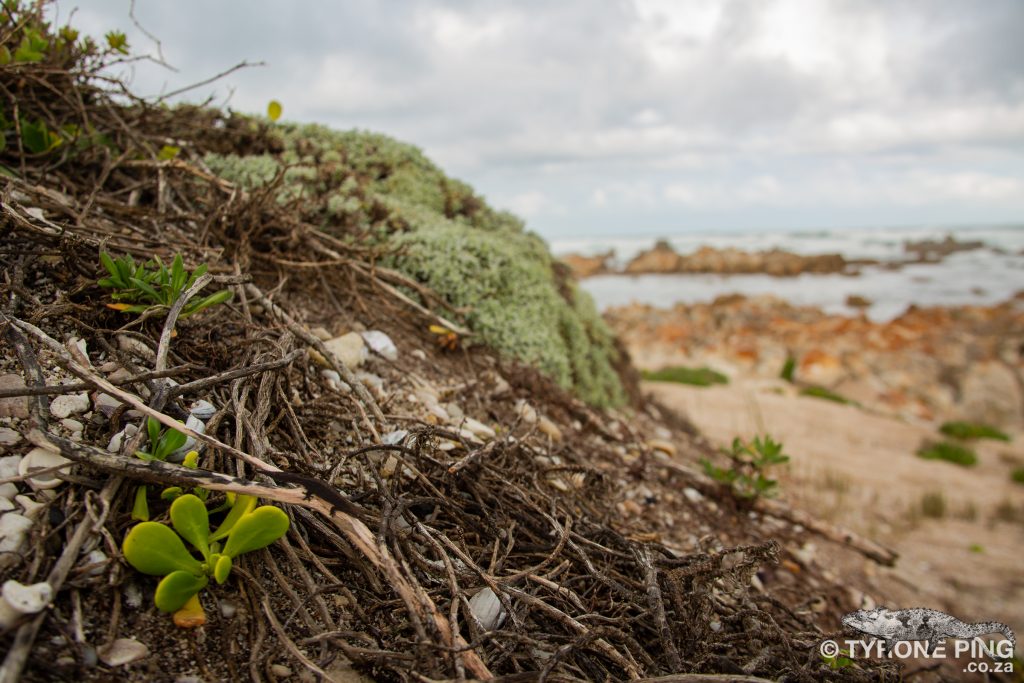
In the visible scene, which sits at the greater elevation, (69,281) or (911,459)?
(69,281)

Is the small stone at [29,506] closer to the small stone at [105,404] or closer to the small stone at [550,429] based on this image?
the small stone at [105,404]

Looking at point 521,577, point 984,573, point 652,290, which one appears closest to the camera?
point 521,577

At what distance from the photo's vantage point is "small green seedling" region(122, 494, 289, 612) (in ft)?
4.15

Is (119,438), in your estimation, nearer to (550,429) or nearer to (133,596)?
(133,596)

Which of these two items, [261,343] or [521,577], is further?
[261,343]

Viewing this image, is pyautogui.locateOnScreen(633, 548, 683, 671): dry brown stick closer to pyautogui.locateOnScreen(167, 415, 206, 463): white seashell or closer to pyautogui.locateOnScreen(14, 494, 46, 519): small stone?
pyautogui.locateOnScreen(167, 415, 206, 463): white seashell

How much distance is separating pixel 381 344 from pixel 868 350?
16.8 meters

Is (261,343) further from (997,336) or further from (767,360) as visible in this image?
(997,336)

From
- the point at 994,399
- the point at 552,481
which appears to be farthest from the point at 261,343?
the point at 994,399

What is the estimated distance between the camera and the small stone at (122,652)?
3.83ft

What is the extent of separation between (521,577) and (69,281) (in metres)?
1.79

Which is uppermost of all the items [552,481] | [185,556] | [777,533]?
[185,556]

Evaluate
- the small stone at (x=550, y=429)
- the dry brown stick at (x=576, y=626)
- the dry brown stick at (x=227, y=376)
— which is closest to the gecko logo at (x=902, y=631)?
the dry brown stick at (x=576, y=626)

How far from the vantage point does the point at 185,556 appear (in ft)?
4.35
